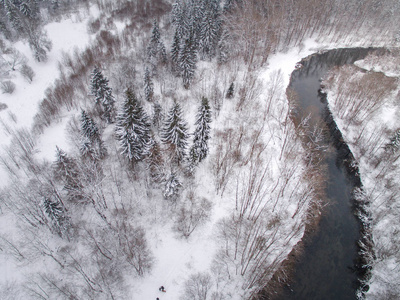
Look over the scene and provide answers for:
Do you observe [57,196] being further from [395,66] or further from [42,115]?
[395,66]

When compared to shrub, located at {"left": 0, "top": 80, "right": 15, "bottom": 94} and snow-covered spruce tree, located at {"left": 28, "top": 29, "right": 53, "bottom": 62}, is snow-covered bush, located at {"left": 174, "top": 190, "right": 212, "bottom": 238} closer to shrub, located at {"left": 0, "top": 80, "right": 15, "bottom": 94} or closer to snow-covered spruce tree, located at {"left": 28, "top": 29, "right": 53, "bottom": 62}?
shrub, located at {"left": 0, "top": 80, "right": 15, "bottom": 94}

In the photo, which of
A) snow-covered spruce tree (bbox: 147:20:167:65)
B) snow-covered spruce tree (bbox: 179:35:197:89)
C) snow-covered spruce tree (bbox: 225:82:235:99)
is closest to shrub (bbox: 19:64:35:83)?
snow-covered spruce tree (bbox: 147:20:167:65)

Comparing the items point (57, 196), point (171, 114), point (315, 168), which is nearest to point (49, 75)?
point (57, 196)

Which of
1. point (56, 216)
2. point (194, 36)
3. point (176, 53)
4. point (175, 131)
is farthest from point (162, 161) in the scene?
point (194, 36)

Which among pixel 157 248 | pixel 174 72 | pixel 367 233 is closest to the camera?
pixel 157 248

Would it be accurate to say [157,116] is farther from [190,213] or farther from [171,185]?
[190,213]
